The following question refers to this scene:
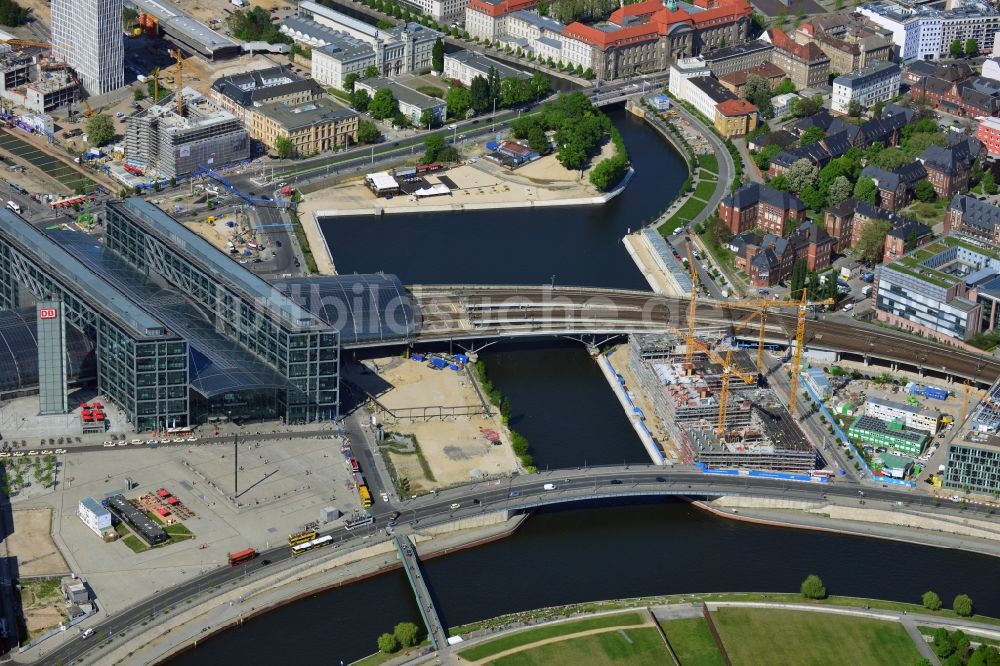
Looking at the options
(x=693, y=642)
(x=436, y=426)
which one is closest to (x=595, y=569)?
(x=693, y=642)

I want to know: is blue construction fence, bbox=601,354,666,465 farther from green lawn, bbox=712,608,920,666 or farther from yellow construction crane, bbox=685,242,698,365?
green lawn, bbox=712,608,920,666

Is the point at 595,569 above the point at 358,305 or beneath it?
beneath

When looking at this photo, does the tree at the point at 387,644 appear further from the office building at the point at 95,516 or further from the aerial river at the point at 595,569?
the office building at the point at 95,516

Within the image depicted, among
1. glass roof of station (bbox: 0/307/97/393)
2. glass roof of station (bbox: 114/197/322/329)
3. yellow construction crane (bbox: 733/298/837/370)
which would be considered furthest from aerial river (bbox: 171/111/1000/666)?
glass roof of station (bbox: 0/307/97/393)

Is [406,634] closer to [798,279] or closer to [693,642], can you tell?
[693,642]

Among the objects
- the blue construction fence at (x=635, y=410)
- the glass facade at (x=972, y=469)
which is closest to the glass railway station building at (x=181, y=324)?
the blue construction fence at (x=635, y=410)

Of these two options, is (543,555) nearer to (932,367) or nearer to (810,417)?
(810,417)

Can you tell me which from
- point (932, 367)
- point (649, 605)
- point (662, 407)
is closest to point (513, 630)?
point (649, 605)
